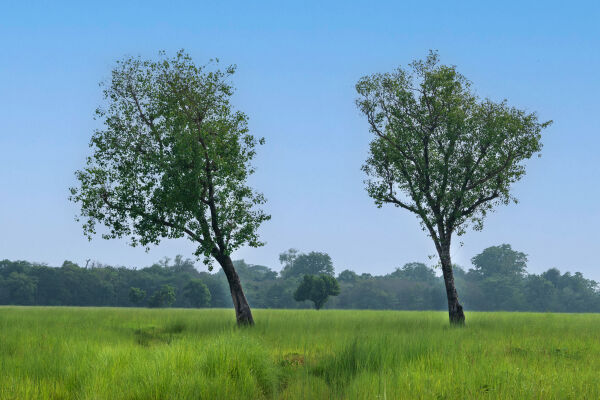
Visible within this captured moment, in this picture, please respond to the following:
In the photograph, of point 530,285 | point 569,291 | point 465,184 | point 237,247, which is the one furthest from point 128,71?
point 569,291

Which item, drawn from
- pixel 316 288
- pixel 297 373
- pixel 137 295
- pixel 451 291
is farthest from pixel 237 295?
pixel 137 295

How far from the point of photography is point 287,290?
129500 mm

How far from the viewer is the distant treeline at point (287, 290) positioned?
12094 cm

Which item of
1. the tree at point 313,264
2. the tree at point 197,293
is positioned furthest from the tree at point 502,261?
the tree at point 197,293

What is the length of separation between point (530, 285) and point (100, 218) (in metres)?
138

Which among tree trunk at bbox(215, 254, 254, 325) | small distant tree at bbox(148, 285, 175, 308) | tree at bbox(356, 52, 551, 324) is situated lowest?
small distant tree at bbox(148, 285, 175, 308)

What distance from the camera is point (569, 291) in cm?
14412

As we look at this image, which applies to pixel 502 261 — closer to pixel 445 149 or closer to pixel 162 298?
pixel 162 298

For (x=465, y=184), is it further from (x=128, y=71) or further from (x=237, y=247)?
(x=128, y=71)

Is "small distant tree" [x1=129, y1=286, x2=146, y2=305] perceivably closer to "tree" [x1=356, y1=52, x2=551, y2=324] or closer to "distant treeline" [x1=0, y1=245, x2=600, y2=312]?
"distant treeline" [x1=0, y1=245, x2=600, y2=312]

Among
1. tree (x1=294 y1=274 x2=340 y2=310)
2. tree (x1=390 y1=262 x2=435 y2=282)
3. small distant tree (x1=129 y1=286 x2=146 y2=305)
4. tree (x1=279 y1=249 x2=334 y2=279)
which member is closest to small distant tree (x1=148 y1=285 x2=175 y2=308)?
small distant tree (x1=129 y1=286 x2=146 y2=305)

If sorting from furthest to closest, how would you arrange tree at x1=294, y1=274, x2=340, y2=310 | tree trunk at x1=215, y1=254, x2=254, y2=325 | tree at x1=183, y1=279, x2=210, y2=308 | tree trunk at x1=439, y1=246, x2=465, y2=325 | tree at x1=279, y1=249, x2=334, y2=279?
1. tree at x1=279, y1=249, x2=334, y2=279
2. tree at x1=183, y1=279, x2=210, y2=308
3. tree at x1=294, y1=274, x2=340, y2=310
4. tree trunk at x1=439, y1=246, x2=465, y2=325
5. tree trunk at x1=215, y1=254, x2=254, y2=325

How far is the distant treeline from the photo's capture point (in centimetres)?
12094

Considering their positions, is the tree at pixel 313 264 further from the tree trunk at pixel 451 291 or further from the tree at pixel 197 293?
the tree trunk at pixel 451 291
